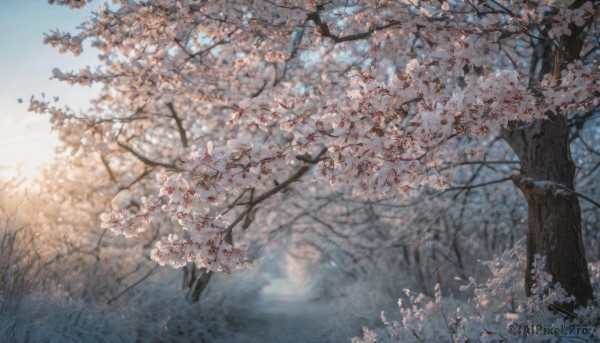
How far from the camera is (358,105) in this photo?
266cm

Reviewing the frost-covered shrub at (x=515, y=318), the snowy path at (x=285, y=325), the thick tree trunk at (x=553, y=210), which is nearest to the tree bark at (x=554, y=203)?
the thick tree trunk at (x=553, y=210)

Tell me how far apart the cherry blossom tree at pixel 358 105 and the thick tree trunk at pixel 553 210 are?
1 cm

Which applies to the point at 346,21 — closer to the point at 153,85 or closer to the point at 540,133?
the point at 540,133

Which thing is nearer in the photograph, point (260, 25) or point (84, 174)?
point (260, 25)

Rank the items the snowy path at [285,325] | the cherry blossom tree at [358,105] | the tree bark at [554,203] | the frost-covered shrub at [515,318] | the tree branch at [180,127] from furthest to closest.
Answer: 1. the snowy path at [285,325]
2. the tree branch at [180,127]
3. the tree bark at [554,203]
4. the frost-covered shrub at [515,318]
5. the cherry blossom tree at [358,105]

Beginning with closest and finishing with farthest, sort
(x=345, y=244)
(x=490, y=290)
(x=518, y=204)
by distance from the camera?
(x=490, y=290), (x=518, y=204), (x=345, y=244)

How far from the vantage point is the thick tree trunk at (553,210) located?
13.5 feet

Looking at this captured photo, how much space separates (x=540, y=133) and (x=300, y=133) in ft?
10.4

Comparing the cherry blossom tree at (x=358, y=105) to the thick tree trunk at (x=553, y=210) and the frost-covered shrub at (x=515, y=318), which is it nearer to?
the thick tree trunk at (x=553, y=210)

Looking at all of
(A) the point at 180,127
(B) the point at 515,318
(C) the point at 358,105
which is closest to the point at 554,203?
(B) the point at 515,318

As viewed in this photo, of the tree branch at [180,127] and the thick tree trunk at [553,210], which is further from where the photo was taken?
the tree branch at [180,127]

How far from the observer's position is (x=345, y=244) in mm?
10820

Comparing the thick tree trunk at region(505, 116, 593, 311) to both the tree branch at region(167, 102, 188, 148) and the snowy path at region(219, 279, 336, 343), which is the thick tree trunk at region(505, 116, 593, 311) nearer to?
the snowy path at region(219, 279, 336, 343)

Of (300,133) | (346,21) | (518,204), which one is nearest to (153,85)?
(346,21)
